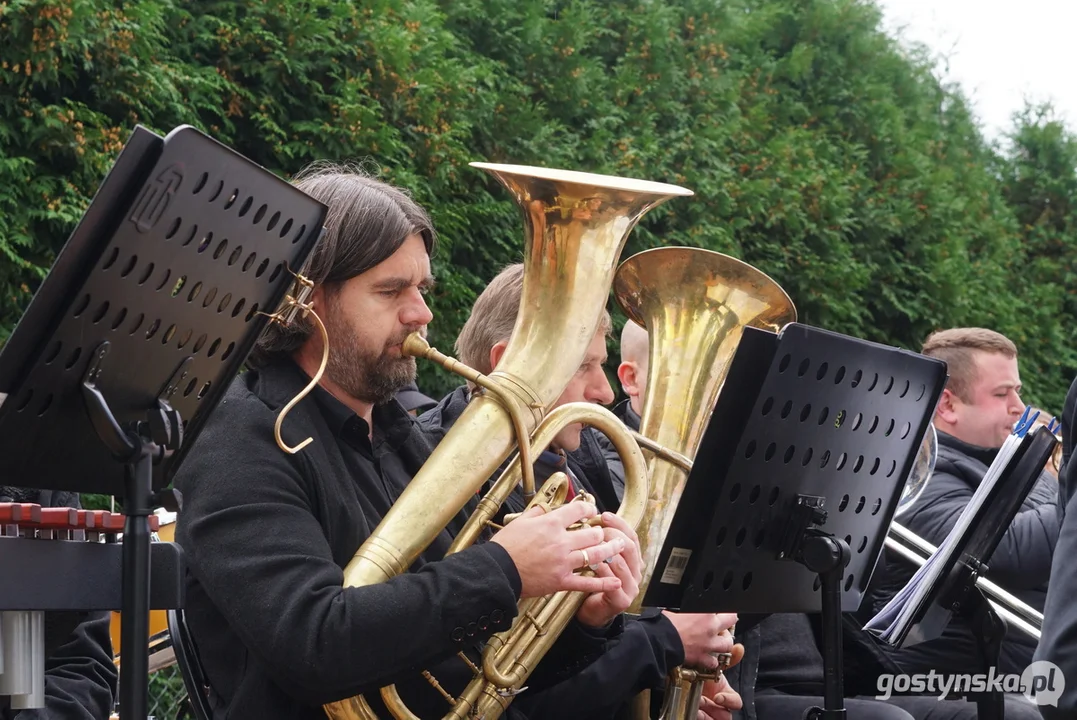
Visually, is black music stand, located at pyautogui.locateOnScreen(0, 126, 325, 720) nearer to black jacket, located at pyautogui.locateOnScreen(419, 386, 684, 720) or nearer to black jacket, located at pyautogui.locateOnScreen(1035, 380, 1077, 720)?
black jacket, located at pyautogui.locateOnScreen(419, 386, 684, 720)

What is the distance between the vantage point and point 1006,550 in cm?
480

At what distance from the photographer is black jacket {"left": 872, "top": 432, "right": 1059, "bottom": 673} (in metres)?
4.77

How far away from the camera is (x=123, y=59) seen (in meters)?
4.87

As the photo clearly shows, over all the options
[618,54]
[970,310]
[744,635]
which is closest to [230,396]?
[744,635]

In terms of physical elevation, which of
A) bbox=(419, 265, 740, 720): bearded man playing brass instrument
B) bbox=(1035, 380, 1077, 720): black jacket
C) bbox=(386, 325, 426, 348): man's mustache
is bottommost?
bbox=(419, 265, 740, 720): bearded man playing brass instrument

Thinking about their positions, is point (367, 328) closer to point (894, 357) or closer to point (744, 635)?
point (894, 357)

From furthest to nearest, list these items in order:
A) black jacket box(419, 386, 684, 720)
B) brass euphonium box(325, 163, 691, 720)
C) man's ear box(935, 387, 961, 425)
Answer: man's ear box(935, 387, 961, 425) < black jacket box(419, 386, 684, 720) < brass euphonium box(325, 163, 691, 720)

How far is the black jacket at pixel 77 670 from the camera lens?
8.01ft

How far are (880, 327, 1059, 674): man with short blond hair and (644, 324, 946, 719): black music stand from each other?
1.32 meters

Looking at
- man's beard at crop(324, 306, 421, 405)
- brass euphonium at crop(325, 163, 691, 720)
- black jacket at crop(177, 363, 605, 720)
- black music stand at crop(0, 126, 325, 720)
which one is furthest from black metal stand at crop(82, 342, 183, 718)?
man's beard at crop(324, 306, 421, 405)

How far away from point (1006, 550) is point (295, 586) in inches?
130

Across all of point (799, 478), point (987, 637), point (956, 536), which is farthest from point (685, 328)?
point (987, 637)

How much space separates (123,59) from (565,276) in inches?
107

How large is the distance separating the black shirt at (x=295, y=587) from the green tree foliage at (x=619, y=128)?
2279 mm
